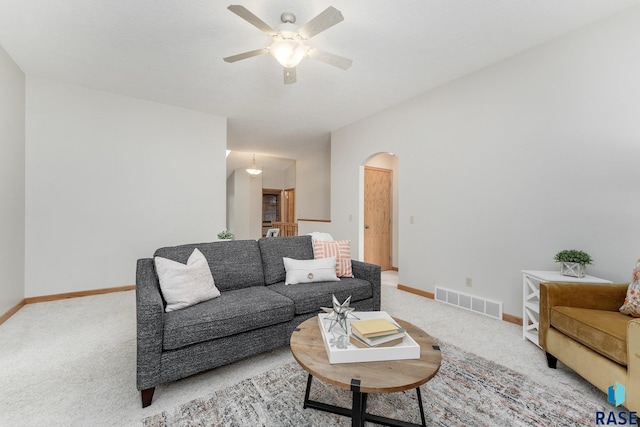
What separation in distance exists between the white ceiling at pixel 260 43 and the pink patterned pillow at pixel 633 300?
2.11m

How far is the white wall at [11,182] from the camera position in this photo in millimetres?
2807

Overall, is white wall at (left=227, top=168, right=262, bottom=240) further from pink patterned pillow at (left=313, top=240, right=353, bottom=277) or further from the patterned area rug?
the patterned area rug

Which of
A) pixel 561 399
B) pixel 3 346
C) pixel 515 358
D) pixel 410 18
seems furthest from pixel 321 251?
pixel 3 346

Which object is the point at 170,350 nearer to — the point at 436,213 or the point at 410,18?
the point at 410,18

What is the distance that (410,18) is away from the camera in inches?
91.0

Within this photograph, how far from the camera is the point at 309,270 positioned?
8.52 ft

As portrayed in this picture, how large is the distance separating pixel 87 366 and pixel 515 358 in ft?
10.4

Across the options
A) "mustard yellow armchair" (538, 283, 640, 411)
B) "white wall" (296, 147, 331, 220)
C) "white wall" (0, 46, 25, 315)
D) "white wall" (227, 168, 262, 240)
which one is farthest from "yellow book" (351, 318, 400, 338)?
"white wall" (227, 168, 262, 240)

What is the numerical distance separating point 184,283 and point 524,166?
10.9 feet

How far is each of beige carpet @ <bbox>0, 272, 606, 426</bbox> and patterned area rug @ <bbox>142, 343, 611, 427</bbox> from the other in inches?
4.9

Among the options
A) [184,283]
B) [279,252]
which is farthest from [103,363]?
[279,252]

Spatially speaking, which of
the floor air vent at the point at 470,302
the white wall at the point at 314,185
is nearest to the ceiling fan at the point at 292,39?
the floor air vent at the point at 470,302

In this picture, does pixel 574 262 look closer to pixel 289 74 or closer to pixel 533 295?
pixel 533 295

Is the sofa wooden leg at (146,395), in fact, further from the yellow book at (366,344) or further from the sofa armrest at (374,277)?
the sofa armrest at (374,277)
